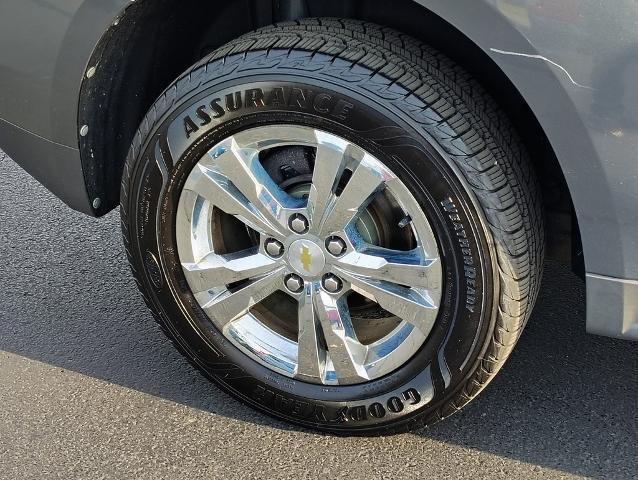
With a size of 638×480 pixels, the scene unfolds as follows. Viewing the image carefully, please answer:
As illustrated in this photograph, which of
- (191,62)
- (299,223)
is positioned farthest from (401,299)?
(191,62)

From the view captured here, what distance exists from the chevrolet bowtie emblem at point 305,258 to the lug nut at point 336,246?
0.19 ft

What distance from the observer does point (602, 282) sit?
6.38ft

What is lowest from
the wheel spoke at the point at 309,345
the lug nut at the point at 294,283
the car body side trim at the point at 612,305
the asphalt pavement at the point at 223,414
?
the asphalt pavement at the point at 223,414

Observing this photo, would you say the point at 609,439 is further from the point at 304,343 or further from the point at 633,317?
the point at 304,343

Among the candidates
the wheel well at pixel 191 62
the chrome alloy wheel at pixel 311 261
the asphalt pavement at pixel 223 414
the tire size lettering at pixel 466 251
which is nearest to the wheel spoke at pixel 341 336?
the chrome alloy wheel at pixel 311 261

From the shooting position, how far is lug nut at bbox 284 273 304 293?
225 cm

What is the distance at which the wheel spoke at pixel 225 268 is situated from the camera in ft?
7.50

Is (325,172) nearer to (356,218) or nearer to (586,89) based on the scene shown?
(356,218)

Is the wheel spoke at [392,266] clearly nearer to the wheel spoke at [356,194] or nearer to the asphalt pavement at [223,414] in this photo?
the wheel spoke at [356,194]

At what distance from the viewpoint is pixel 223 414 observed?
2459mm

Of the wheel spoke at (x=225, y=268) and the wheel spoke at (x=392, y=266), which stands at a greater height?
the wheel spoke at (x=392, y=266)

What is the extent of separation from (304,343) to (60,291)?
112 centimetres

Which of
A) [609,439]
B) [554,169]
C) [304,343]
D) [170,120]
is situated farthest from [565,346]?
[170,120]

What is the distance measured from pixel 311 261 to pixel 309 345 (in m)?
0.24
